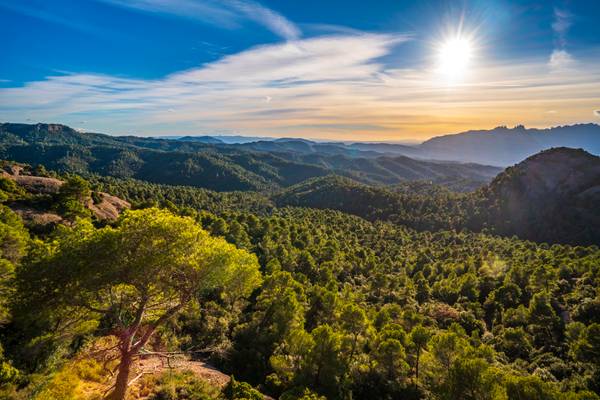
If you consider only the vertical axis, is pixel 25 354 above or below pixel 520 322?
above

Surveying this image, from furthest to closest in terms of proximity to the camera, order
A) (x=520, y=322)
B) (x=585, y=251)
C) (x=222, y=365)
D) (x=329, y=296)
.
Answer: (x=585, y=251) < (x=520, y=322) < (x=329, y=296) < (x=222, y=365)

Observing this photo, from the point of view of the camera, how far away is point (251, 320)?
40.0 meters

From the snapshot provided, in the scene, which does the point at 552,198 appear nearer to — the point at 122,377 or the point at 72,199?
the point at 72,199

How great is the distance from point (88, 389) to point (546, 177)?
7704 inches

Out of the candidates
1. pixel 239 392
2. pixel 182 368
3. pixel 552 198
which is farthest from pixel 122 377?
pixel 552 198

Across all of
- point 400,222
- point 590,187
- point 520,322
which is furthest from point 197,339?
point 590,187

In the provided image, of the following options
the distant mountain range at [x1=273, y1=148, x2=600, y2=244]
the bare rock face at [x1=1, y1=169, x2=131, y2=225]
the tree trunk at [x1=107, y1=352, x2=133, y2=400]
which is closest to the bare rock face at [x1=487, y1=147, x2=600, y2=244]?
the distant mountain range at [x1=273, y1=148, x2=600, y2=244]

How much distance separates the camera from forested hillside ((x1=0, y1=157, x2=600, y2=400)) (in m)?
14.8

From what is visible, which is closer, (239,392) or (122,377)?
(122,377)

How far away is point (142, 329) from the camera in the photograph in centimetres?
2180

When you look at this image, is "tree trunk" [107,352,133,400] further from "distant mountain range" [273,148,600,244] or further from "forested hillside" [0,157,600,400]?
"distant mountain range" [273,148,600,244]

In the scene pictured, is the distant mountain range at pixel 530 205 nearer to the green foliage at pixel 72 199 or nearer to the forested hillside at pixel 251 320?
the forested hillside at pixel 251 320

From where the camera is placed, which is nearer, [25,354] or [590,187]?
[25,354]

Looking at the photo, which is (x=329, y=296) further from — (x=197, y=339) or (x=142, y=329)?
(x=142, y=329)
